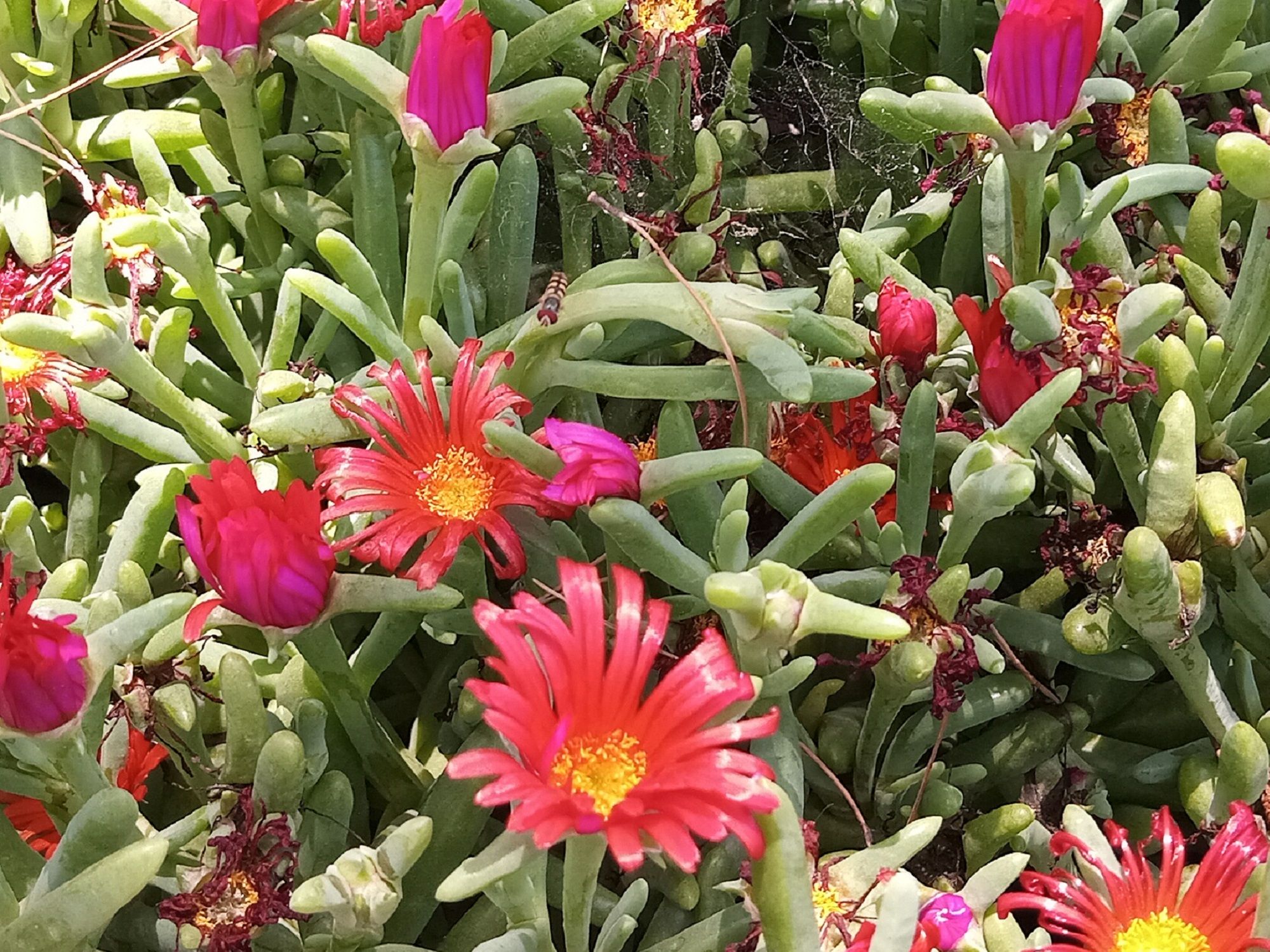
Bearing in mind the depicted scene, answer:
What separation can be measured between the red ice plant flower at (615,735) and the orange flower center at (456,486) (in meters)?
0.11

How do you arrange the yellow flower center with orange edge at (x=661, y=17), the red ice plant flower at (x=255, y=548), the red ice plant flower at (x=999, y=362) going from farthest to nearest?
the yellow flower center with orange edge at (x=661, y=17), the red ice plant flower at (x=999, y=362), the red ice plant flower at (x=255, y=548)

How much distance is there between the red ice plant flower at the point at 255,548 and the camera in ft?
1.65

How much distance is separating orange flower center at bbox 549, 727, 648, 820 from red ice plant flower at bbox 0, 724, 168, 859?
0.87 ft

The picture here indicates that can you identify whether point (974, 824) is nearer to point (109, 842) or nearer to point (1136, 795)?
point (1136, 795)

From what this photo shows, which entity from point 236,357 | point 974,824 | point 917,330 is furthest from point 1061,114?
point 236,357

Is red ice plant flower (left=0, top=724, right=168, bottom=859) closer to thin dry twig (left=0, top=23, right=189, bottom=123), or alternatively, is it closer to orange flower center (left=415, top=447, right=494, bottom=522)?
orange flower center (left=415, top=447, right=494, bottom=522)

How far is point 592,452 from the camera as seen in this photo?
0.54 meters

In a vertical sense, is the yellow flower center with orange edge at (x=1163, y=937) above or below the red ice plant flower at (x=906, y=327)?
below

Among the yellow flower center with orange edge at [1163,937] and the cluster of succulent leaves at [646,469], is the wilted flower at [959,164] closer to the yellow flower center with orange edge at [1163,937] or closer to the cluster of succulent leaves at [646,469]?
the cluster of succulent leaves at [646,469]

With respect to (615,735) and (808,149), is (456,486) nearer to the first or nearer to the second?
(615,735)

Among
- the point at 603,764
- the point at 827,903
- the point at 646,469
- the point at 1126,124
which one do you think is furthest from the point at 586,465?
the point at 1126,124

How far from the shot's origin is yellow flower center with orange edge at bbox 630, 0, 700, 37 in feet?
2.39

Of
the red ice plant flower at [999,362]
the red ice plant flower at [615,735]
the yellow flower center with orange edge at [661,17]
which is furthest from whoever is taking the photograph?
the yellow flower center with orange edge at [661,17]

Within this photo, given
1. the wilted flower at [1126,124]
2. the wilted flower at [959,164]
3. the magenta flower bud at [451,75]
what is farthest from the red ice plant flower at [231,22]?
the wilted flower at [1126,124]
